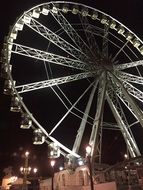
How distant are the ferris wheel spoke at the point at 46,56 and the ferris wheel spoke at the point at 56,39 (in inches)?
21.8

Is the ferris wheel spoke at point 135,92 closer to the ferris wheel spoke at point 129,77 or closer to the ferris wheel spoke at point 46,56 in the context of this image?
the ferris wheel spoke at point 129,77

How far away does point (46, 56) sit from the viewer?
55.4ft

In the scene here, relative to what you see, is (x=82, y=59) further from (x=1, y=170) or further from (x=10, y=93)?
(x=1, y=170)

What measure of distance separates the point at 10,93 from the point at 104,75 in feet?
18.8

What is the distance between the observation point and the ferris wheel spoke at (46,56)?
1636 centimetres

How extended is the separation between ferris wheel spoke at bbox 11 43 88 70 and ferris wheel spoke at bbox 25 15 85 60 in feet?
1.81

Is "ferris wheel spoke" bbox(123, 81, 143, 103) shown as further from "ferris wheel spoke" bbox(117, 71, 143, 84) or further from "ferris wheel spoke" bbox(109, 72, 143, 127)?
"ferris wheel spoke" bbox(109, 72, 143, 127)

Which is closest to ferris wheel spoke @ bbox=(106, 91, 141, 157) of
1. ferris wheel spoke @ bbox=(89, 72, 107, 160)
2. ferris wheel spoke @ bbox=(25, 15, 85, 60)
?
ferris wheel spoke @ bbox=(89, 72, 107, 160)

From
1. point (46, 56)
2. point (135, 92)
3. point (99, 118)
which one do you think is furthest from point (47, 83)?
point (135, 92)

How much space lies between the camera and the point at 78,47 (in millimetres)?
17984

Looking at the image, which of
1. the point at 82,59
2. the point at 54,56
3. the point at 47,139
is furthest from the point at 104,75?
the point at 47,139

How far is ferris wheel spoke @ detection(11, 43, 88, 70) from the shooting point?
1636 centimetres

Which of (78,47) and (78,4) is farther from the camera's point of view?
(78,4)

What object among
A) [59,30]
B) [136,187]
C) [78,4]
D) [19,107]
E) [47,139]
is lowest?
[136,187]
